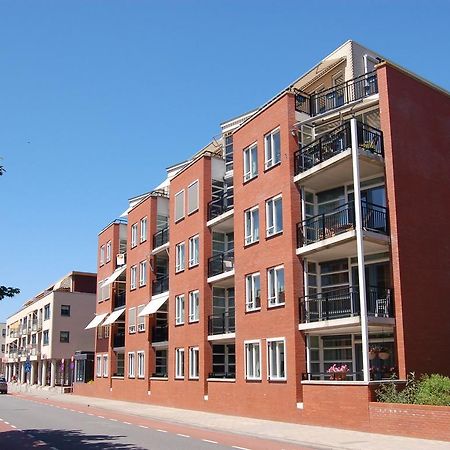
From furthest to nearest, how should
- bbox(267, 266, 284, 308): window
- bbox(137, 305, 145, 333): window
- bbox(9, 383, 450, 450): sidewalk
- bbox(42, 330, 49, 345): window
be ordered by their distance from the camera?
bbox(42, 330, 49, 345): window, bbox(137, 305, 145, 333): window, bbox(267, 266, 284, 308): window, bbox(9, 383, 450, 450): sidewalk

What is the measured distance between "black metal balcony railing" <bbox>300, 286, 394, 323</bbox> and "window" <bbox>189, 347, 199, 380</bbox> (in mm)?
10271

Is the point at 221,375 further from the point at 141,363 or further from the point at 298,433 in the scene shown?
the point at 298,433

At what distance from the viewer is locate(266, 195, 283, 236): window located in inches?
1043

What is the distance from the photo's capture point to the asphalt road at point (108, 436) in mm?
17344

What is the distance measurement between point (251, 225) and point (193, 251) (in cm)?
689

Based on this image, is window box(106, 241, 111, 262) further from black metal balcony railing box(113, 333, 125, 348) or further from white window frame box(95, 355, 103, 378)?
white window frame box(95, 355, 103, 378)

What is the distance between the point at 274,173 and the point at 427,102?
685cm

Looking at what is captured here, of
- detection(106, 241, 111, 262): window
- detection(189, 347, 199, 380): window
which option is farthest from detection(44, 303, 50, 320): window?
detection(189, 347, 199, 380): window

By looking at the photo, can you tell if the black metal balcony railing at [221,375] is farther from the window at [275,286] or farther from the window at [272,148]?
the window at [272,148]

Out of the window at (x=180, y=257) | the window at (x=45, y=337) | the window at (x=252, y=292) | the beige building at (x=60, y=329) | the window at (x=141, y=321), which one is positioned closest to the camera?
the window at (x=252, y=292)

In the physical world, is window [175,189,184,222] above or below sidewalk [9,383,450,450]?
above

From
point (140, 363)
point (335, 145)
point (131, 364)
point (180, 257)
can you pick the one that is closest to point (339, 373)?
point (335, 145)

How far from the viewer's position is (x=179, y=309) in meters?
35.9

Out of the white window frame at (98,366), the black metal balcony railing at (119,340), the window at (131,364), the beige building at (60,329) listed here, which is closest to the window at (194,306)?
the window at (131,364)
